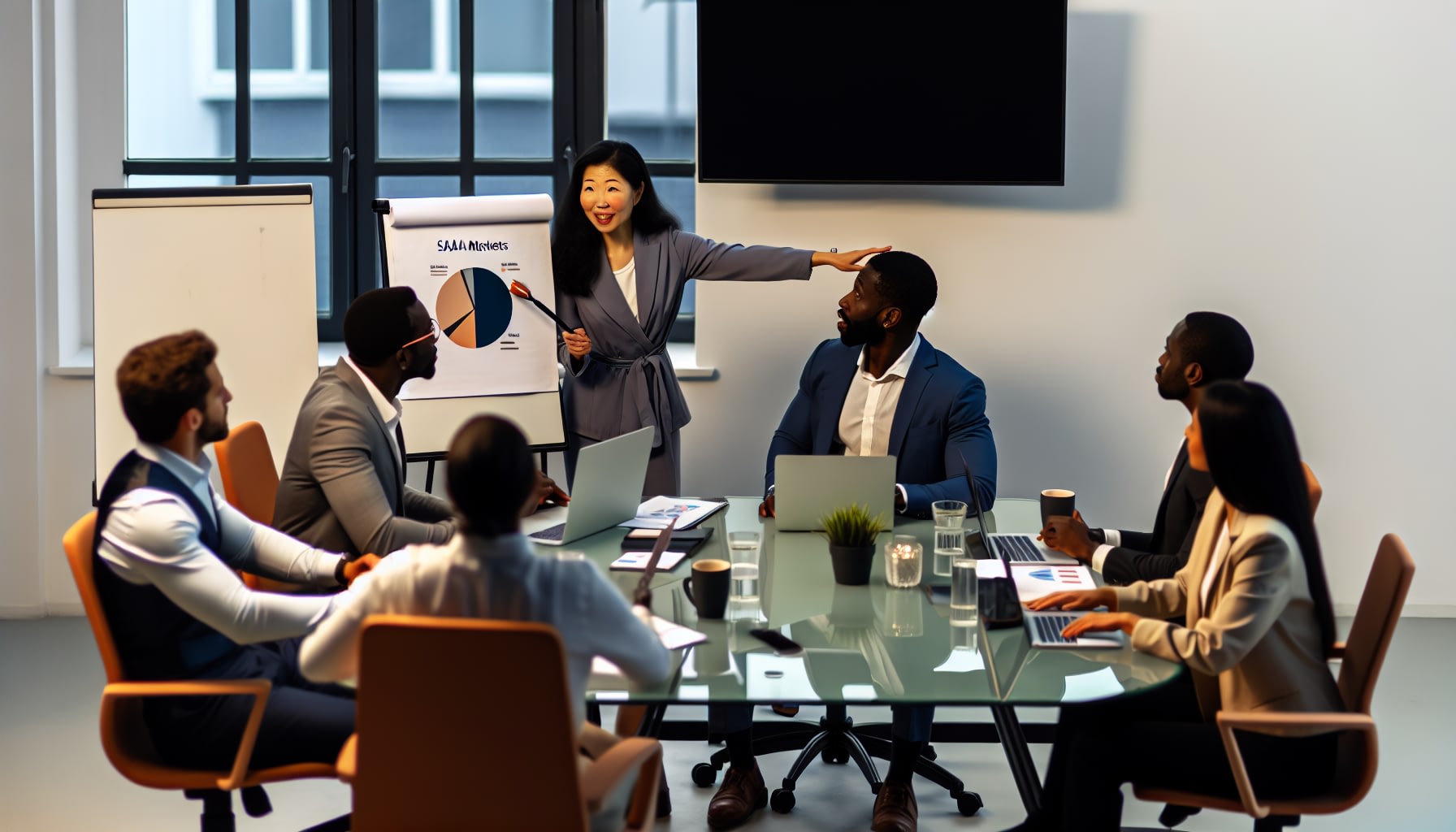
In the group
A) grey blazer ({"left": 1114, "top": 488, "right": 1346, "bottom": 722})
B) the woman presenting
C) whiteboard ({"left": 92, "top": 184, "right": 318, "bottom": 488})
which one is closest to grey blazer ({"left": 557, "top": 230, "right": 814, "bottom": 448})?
the woman presenting

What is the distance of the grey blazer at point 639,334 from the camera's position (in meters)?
4.16

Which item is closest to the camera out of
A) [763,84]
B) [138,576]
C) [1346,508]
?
[138,576]

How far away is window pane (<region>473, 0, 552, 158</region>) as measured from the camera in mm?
5242

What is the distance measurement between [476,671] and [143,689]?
34.7 inches

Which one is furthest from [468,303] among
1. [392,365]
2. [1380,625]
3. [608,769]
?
[1380,625]

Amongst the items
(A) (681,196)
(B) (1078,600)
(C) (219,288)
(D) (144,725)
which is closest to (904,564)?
(B) (1078,600)

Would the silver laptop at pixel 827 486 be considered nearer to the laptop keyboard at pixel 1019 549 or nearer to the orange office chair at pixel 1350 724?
the laptop keyboard at pixel 1019 549

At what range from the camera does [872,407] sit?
381 cm

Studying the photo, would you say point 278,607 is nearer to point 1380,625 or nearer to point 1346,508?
point 1380,625

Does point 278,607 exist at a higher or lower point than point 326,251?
lower

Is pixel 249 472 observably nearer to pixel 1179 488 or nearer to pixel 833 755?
pixel 833 755

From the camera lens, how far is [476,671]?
177 centimetres

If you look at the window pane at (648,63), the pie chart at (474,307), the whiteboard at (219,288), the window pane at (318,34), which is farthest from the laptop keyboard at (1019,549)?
the window pane at (318,34)

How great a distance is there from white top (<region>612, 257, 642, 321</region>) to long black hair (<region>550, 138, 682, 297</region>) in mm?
70
